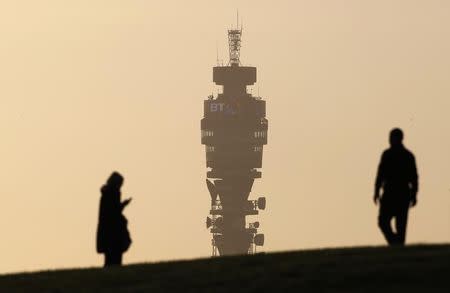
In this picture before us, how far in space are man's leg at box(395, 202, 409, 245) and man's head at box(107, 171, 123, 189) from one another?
4.84m

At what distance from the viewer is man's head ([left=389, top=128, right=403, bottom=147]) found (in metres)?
34.1

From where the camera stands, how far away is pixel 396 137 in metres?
34.2

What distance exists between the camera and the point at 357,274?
30812 mm

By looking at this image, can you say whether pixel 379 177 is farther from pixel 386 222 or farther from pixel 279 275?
pixel 279 275

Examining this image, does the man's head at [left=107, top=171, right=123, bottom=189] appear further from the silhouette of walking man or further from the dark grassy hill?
the silhouette of walking man

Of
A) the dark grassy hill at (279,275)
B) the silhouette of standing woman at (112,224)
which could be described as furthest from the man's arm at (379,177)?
the silhouette of standing woman at (112,224)

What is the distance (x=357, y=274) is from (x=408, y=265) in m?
0.94

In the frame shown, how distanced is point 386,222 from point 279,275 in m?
3.11

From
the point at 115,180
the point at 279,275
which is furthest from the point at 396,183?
the point at 115,180

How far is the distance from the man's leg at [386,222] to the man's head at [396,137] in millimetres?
1049

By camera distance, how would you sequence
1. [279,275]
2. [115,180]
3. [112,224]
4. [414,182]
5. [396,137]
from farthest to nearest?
[112,224]
[115,180]
[414,182]
[396,137]
[279,275]

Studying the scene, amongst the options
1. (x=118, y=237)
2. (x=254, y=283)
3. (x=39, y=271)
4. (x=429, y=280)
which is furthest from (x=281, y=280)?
(x=39, y=271)

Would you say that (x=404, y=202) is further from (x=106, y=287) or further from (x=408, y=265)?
(x=106, y=287)

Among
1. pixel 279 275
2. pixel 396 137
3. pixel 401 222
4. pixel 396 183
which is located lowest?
pixel 279 275
